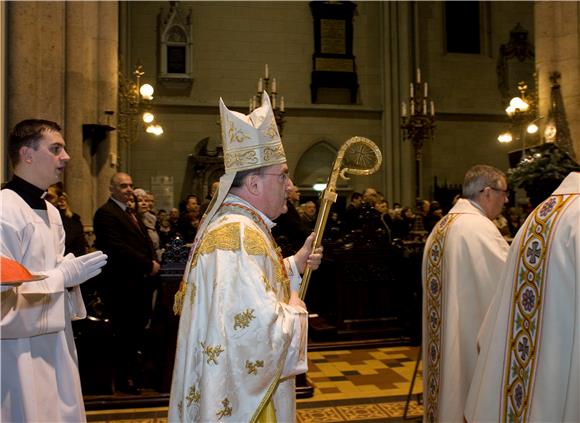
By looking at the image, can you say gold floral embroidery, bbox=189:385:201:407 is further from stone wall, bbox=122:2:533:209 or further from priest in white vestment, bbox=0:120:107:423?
stone wall, bbox=122:2:533:209

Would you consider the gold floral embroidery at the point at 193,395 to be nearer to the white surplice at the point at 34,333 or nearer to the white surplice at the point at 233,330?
the white surplice at the point at 233,330

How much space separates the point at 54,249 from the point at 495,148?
698 inches

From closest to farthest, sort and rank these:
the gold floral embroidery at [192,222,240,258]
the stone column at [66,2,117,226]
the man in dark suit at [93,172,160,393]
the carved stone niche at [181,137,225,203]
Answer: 1. the gold floral embroidery at [192,222,240,258]
2. the man in dark suit at [93,172,160,393]
3. the stone column at [66,2,117,226]
4. the carved stone niche at [181,137,225,203]

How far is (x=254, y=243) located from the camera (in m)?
Result: 2.19

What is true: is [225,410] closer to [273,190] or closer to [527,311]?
[273,190]

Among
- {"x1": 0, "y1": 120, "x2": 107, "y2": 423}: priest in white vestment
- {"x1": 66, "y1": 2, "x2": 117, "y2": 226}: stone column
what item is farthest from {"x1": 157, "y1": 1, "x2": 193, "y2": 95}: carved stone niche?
{"x1": 0, "y1": 120, "x2": 107, "y2": 423}: priest in white vestment

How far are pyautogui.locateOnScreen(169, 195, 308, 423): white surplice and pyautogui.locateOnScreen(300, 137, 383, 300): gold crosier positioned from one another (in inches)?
16.9

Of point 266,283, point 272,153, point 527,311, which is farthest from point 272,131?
point 527,311

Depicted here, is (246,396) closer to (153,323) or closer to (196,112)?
(153,323)

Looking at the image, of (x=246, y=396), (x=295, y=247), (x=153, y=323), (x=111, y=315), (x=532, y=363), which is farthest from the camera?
(x=295, y=247)

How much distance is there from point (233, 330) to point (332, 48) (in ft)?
54.9

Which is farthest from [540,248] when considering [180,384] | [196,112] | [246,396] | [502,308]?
[196,112]

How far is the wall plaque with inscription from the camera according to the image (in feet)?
57.9

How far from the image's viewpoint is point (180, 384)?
221 centimetres
